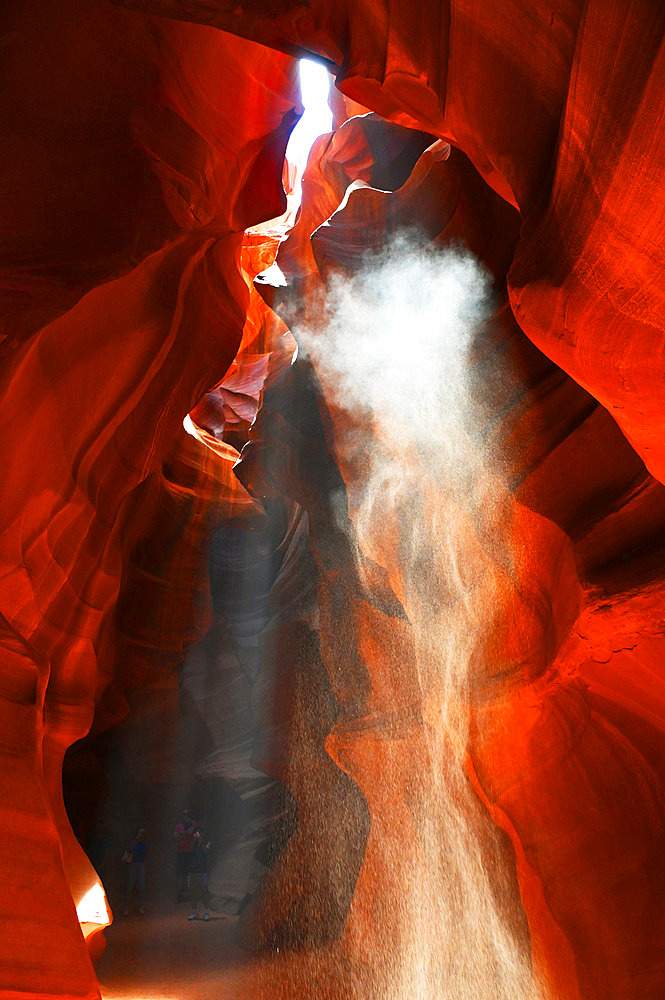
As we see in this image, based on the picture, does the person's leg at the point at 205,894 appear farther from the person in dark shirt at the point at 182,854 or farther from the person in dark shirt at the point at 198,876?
the person in dark shirt at the point at 182,854

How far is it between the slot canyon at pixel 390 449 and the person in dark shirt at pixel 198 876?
16 centimetres

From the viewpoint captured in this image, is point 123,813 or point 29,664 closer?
point 29,664

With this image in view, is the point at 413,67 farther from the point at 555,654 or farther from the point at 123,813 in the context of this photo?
the point at 123,813

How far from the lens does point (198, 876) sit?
8766mm

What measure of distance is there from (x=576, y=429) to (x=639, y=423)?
1.80 metres

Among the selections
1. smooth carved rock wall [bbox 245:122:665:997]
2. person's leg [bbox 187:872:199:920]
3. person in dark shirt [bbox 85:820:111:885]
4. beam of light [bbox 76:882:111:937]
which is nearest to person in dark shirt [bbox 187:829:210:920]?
person's leg [bbox 187:872:199:920]

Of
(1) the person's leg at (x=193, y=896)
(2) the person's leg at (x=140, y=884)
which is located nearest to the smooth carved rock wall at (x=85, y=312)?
(1) the person's leg at (x=193, y=896)

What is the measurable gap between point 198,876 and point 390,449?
5.80 m

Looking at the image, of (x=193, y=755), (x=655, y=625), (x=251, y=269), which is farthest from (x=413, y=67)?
(x=193, y=755)

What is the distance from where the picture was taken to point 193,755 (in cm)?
1036

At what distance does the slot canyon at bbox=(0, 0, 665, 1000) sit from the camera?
9.55 ft

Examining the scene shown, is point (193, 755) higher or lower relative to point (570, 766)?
higher

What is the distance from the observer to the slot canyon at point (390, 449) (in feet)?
9.55

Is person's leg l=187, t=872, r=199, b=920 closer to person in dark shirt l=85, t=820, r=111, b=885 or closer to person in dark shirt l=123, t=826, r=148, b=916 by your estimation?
person in dark shirt l=123, t=826, r=148, b=916
